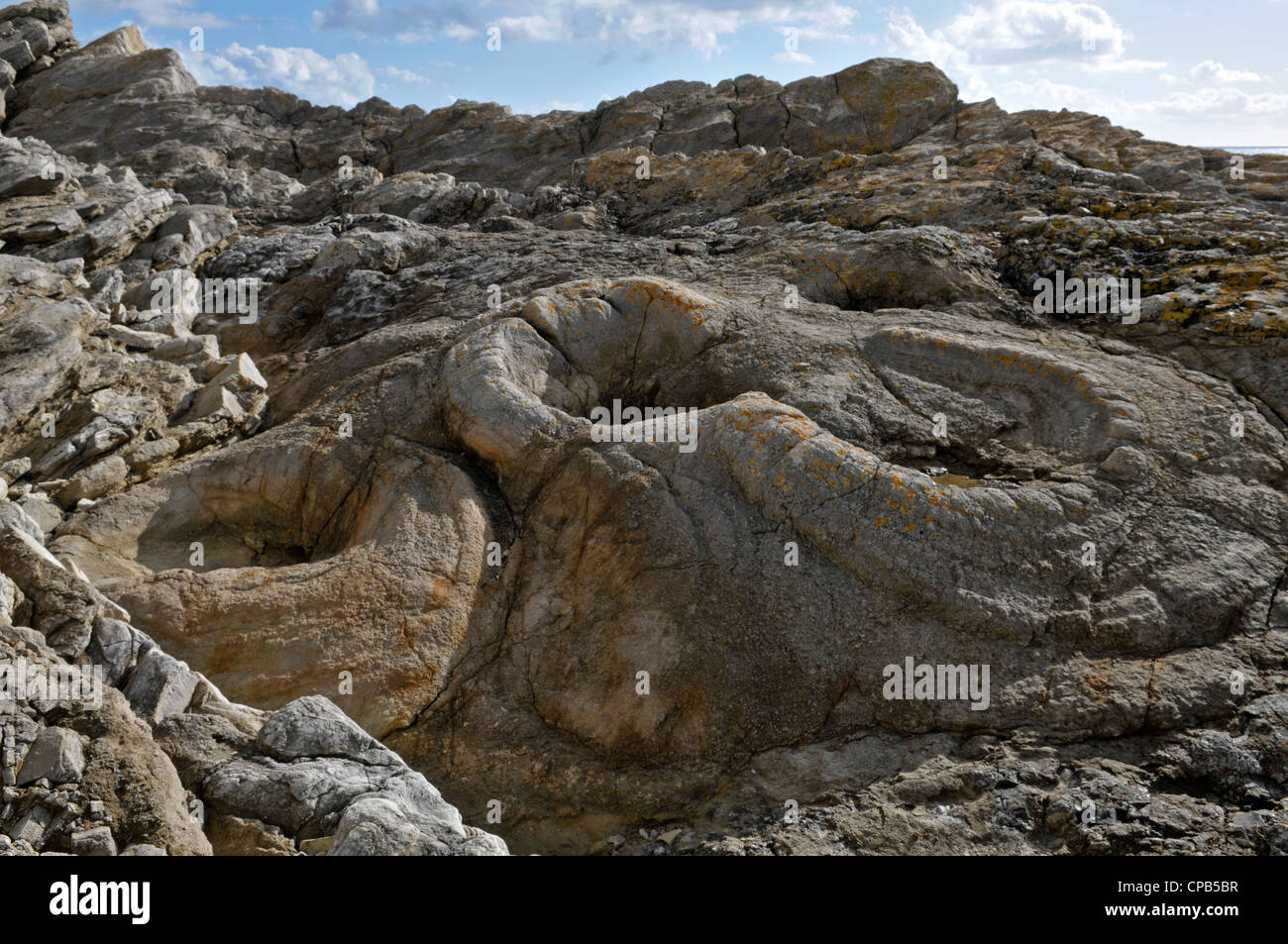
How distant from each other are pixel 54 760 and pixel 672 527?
642cm

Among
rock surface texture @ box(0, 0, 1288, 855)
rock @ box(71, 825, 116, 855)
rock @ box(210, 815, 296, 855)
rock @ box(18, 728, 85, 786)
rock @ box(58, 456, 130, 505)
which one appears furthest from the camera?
rock @ box(58, 456, 130, 505)

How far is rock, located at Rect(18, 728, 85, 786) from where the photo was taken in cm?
659

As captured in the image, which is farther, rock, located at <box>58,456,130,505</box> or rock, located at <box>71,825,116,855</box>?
rock, located at <box>58,456,130,505</box>

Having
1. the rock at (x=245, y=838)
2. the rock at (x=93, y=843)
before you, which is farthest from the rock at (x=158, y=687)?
the rock at (x=93, y=843)

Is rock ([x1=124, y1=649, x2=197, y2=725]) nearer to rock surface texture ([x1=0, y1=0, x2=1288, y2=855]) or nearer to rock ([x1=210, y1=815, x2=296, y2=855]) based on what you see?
rock surface texture ([x1=0, y1=0, x2=1288, y2=855])

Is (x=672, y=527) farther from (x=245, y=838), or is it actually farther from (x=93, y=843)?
(x=93, y=843)

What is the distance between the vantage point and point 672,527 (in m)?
10.8

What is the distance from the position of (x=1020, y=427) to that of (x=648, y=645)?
5840 mm

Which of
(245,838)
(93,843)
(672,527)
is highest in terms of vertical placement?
(672,527)

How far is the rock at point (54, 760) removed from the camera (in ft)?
21.6

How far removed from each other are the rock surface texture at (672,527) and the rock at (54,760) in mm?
33

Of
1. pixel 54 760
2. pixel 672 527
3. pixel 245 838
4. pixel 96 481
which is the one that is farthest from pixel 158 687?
Result: pixel 96 481

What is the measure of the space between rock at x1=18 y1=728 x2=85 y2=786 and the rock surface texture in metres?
0.03

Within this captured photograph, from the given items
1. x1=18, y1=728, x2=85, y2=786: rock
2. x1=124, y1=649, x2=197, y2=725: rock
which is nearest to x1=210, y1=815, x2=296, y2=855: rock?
x1=18, y1=728, x2=85, y2=786: rock
